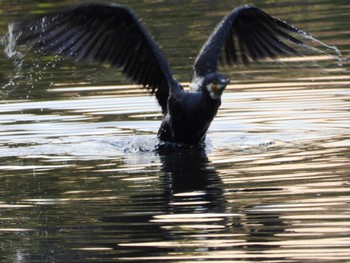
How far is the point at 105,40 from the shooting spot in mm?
11172

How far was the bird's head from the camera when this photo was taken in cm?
1045

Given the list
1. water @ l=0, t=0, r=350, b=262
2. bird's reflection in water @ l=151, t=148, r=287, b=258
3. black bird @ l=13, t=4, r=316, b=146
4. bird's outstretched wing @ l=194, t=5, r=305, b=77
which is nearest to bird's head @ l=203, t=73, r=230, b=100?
black bird @ l=13, t=4, r=316, b=146

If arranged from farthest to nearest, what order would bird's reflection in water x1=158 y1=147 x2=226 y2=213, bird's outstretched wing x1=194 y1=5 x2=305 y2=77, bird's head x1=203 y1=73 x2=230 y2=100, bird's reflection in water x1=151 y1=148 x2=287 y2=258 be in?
bird's outstretched wing x1=194 y1=5 x2=305 y2=77, bird's head x1=203 y1=73 x2=230 y2=100, bird's reflection in water x1=158 y1=147 x2=226 y2=213, bird's reflection in water x1=151 y1=148 x2=287 y2=258

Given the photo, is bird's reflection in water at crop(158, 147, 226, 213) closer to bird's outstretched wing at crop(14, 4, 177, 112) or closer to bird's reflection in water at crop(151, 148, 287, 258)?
bird's reflection in water at crop(151, 148, 287, 258)

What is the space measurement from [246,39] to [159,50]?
1.05 m

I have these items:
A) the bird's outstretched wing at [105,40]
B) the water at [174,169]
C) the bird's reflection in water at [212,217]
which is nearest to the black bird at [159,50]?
the bird's outstretched wing at [105,40]

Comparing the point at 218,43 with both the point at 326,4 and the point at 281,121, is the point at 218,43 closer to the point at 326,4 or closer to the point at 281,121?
the point at 281,121

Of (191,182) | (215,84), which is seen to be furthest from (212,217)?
(215,84)

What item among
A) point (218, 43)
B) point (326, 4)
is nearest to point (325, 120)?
point (218, 43)

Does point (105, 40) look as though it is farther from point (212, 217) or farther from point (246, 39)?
point (212, 217)

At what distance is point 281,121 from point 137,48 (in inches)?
57.1

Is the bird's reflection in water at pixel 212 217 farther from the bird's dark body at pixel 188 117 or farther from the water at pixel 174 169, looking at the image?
the bird's dark body at pixel 188 117

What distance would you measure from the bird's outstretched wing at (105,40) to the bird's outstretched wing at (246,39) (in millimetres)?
455

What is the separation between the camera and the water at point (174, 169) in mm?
7309
